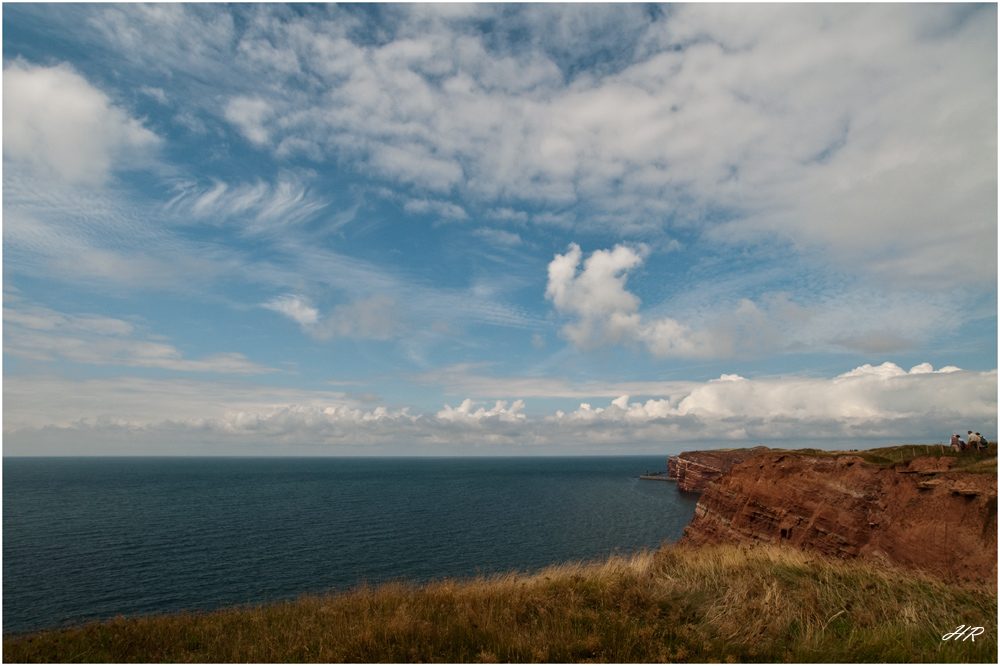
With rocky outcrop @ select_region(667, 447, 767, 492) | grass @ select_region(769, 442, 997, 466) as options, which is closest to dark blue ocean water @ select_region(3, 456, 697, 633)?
grass @ select_region(769, 442, 997, 466)

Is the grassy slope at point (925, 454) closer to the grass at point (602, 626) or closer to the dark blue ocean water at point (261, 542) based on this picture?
the grass at point (602, 626)

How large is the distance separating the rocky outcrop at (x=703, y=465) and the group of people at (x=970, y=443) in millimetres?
77470

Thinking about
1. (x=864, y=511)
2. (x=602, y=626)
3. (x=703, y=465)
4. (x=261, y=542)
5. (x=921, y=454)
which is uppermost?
(x=921, y=454)

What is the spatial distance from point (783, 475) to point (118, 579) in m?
46.3

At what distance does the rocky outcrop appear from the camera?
97125 millimetres

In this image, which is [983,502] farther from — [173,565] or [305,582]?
[173,565]

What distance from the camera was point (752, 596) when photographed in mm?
10547

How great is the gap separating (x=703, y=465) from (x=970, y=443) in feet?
287

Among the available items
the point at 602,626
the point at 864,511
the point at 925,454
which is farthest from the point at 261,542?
the point at 925,454

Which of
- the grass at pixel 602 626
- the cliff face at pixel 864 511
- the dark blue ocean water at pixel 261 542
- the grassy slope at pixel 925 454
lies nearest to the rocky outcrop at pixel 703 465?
the dark blue ocean water at pixel 261 542

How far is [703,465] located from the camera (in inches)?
4043

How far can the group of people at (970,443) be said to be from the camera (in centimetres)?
2155

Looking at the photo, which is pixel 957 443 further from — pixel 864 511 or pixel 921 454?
pixel 864 511

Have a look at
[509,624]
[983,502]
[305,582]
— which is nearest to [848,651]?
[509,624]
